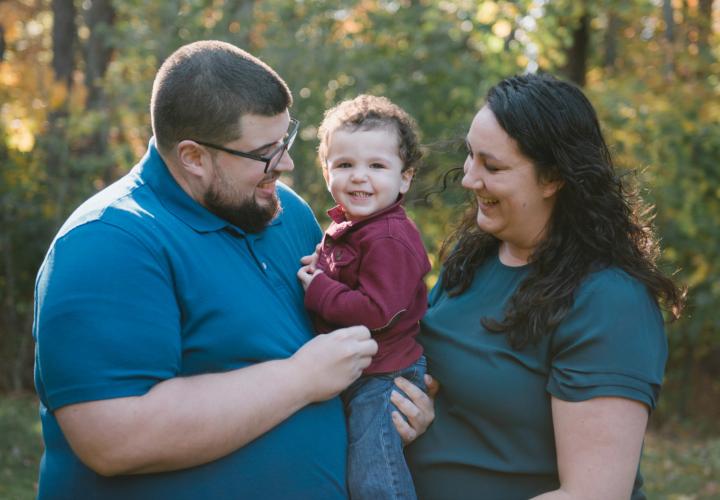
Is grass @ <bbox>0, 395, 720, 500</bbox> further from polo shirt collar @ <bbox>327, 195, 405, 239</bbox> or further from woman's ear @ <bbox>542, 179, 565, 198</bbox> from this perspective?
woman's ear @ <bbox>542, 179, 565, 198</bbox>

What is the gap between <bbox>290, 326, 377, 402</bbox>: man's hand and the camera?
2615 millimetres

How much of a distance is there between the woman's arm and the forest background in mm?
4672

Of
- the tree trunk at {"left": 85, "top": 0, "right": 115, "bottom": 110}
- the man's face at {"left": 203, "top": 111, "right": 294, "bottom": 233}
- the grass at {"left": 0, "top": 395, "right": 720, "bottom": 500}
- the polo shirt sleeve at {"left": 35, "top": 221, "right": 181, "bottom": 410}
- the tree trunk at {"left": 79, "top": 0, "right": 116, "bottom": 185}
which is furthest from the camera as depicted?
the tree trunk at {"left": 85, "top": 0, "right": 115, "bottom": 110}

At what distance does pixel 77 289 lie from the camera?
2.25 m

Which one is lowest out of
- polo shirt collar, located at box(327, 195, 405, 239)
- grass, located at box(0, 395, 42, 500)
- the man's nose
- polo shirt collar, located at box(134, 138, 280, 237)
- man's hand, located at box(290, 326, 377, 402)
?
grass, located at box(0, 395, 42, 500)

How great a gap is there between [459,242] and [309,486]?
44.8 inches

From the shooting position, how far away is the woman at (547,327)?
2475 millimetres

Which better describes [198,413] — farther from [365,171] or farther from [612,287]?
[612,287]

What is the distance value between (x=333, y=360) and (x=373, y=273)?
1.15 feet

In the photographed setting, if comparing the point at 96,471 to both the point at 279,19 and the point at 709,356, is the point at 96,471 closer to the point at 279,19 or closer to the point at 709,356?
the point at 279,19

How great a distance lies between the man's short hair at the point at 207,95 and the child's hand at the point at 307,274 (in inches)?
20.8

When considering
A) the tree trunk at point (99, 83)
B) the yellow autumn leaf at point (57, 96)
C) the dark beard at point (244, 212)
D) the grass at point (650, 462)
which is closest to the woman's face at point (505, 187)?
the dark beard at point (244, 212)

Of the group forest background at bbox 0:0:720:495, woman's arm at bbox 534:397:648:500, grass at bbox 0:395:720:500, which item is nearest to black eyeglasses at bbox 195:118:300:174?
woman's arm at bbox 534:397:648:500

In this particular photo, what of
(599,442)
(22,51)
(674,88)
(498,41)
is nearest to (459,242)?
(599,442)
